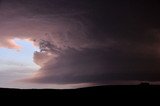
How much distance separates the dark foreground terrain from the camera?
31.5 m

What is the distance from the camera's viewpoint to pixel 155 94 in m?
30.7

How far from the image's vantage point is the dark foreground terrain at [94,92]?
31481mm

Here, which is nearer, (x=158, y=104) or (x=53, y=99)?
(x=158, y=104)

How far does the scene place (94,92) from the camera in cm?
3369

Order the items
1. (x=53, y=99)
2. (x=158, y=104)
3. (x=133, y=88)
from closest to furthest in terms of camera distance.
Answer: (x=158, y=104)
(x=53, y=99)
(x=133, y=88)

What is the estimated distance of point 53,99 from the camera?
30281mm

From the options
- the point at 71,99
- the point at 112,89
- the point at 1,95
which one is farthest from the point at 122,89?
the point at 1,95

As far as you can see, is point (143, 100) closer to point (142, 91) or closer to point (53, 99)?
point (142, 91)

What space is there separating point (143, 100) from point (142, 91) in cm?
249

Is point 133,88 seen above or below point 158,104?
above

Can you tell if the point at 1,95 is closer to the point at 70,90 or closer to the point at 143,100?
the point at 70,90

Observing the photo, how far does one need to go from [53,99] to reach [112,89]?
7.92 meters

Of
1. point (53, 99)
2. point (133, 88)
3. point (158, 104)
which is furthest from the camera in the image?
point (133, 88)

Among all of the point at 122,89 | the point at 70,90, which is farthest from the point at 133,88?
the point at 70,90
